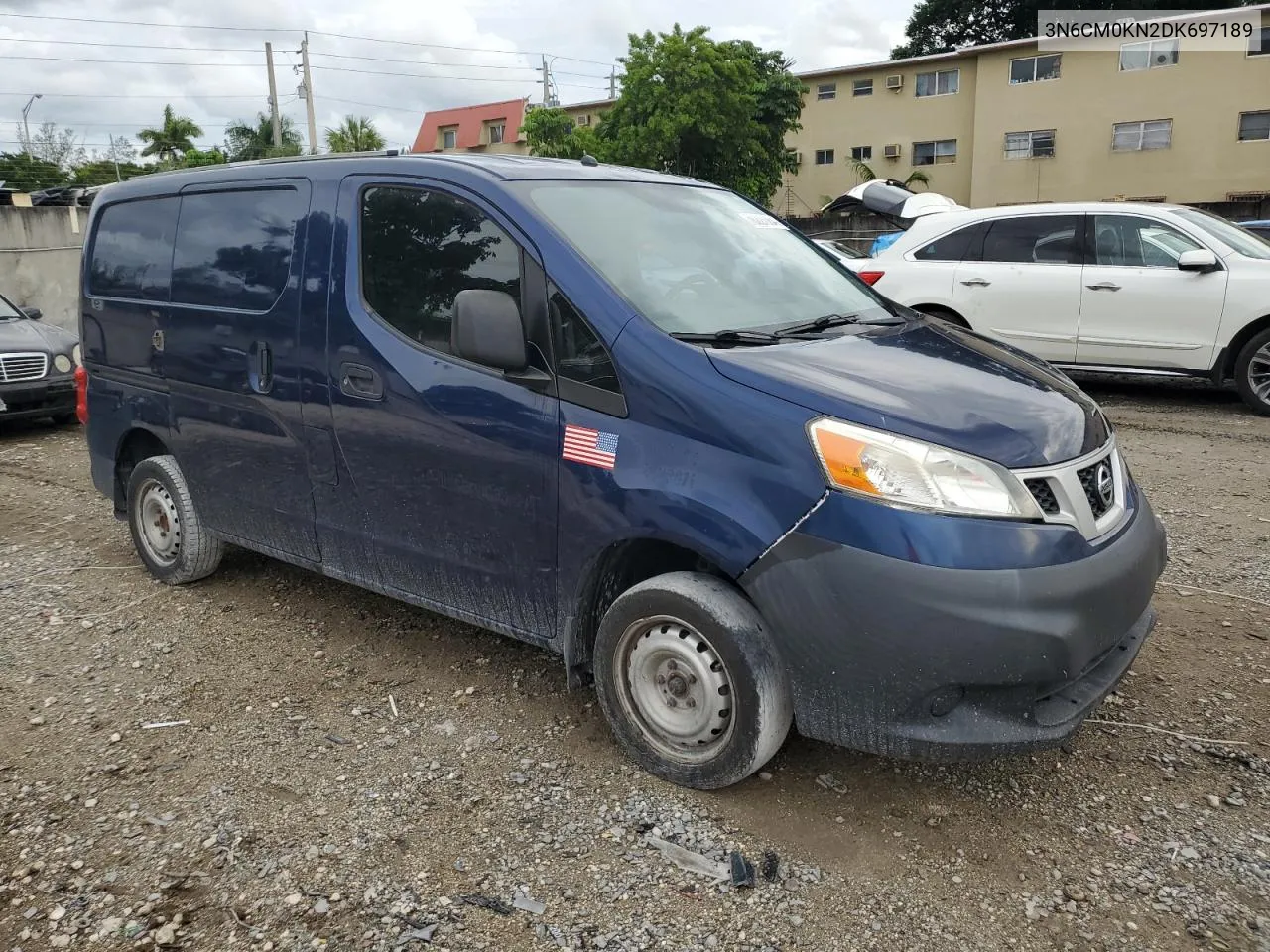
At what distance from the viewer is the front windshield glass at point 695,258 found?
3.14 metres

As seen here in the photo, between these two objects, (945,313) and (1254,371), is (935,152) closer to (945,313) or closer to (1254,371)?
(945,313)

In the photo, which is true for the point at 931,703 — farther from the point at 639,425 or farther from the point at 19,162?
the point at 19,162

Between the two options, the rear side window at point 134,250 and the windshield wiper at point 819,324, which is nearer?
the windshield wiper at point 819,324

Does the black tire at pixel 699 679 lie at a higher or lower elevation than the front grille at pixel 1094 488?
lower

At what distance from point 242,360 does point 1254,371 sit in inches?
308

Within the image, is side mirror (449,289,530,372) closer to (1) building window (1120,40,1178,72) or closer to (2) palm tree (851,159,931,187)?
(2) palm tree (851,159,931,187)

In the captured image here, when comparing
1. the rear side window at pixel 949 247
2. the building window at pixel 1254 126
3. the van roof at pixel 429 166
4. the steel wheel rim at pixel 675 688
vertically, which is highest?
the building window at pixel 1254 126

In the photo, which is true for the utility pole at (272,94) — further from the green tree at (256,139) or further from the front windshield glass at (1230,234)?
the front windshield glass at (1230,234)

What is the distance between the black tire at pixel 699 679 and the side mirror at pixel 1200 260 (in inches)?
276

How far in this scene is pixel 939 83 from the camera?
3678 cm

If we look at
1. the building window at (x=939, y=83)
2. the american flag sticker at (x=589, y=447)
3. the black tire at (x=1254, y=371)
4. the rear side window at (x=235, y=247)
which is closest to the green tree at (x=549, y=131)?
the building window at (x=939, y=83)

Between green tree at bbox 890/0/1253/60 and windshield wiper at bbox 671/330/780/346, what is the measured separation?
46071 mm

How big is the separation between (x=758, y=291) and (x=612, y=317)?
78 centimetres

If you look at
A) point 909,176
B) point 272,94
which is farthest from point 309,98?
point 909,176
